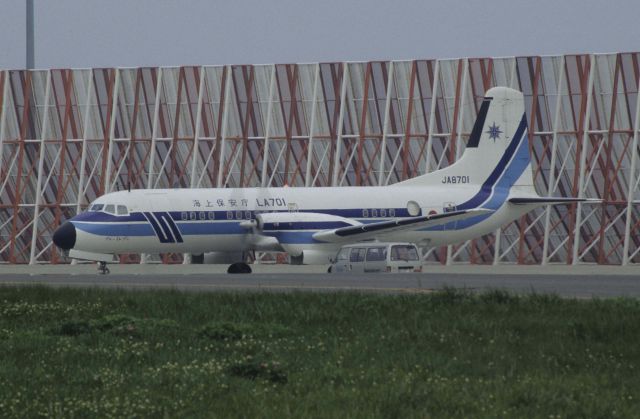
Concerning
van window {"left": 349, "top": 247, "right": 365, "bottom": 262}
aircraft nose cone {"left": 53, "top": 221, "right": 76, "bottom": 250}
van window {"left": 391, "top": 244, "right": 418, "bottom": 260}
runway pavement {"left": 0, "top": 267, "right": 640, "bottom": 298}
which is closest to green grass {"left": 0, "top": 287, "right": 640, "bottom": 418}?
runway pavement {"left": 0, "top": 267, "right": 640, "bottom": 298}

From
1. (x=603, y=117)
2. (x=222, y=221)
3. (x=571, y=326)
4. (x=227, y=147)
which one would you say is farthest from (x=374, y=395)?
(x=227, y=147)

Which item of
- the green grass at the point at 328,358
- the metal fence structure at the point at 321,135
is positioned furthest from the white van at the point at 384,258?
the green grass at the point at 328,358

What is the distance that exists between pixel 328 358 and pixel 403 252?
3025cm

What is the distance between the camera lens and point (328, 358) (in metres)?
18.9

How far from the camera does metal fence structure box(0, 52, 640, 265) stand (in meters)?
66.0

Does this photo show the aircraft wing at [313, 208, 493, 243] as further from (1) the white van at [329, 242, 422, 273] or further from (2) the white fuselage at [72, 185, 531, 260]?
(1) the white van at [329, 242, 422, 273]

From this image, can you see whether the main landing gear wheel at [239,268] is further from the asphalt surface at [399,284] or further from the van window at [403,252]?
the asphalt surface at [399,284]

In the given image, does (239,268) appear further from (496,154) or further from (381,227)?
(496,154)

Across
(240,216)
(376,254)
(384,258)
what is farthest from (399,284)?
(240,216)

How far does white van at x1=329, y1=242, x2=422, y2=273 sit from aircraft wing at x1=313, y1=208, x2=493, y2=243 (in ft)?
11.6

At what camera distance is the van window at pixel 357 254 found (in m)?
49.3

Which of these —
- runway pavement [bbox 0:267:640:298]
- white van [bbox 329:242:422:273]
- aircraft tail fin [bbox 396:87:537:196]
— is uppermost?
aircraft tail fin [bbox 396:87:537:196]

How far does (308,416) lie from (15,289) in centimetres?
1827

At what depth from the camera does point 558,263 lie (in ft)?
222
